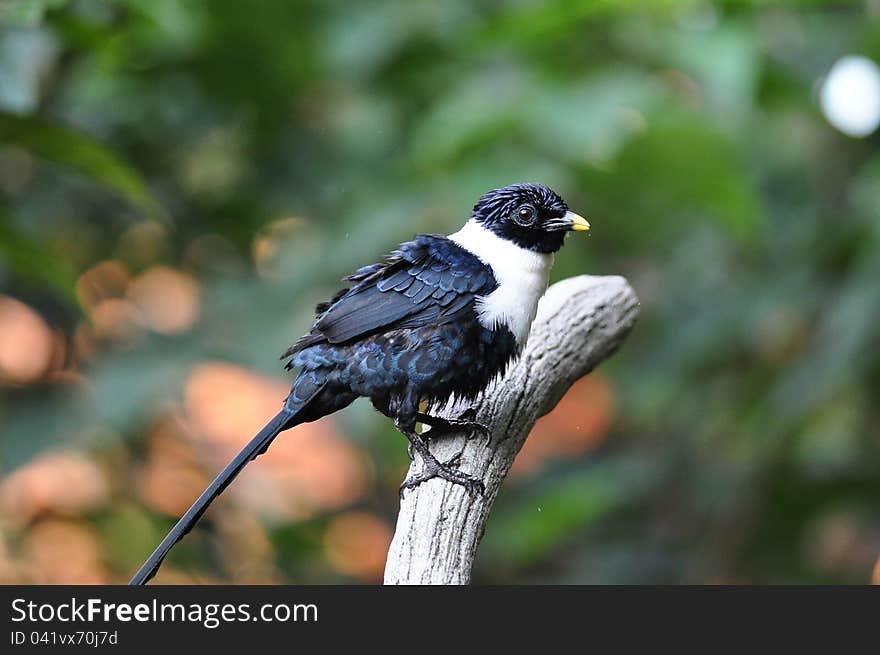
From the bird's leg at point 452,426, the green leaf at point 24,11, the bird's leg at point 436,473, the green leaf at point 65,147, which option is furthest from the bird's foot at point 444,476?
the green leaf at point 24,11

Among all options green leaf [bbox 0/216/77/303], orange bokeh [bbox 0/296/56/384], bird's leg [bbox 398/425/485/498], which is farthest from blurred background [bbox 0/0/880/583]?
bird's leg [bbox 398/425/485/498]

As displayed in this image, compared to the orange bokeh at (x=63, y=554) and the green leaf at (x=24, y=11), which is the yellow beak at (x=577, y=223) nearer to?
the green leaf at (x=24, y=11)

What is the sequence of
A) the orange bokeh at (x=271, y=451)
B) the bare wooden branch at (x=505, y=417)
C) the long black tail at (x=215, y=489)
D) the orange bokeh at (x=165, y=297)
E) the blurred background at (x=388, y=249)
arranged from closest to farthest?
the long black tail at (x=215, y=489), the bare wooden branch at (x=505, y=417), the blurred background at (x=388, y=249), the orange bokeh at (x=165, y=297), the orange bokeh at (x=271, y=451)

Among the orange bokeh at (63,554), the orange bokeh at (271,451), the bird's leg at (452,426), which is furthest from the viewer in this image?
the orange bokeh at (271,451)

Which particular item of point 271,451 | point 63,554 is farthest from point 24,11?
point 271,451

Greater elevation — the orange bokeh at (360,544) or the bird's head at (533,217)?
the orange bokeh at (360,544)

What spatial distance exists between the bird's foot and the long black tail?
367 mm

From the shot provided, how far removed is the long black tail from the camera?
8.64 ft

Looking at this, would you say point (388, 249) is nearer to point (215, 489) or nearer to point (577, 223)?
point (577, 223)

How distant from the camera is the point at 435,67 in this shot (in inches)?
211

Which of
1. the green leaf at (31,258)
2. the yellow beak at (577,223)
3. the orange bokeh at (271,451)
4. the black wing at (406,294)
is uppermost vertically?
the orange bokeh at (271,451)

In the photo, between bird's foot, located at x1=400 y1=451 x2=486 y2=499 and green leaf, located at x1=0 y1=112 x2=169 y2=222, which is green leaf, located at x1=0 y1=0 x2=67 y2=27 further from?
bird's foot, located at x1=400 y1=451 x2=486 y2=499

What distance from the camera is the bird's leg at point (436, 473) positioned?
312 cm

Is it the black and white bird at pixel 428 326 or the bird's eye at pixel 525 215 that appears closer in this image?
the black and white bird at pixel 428 326
